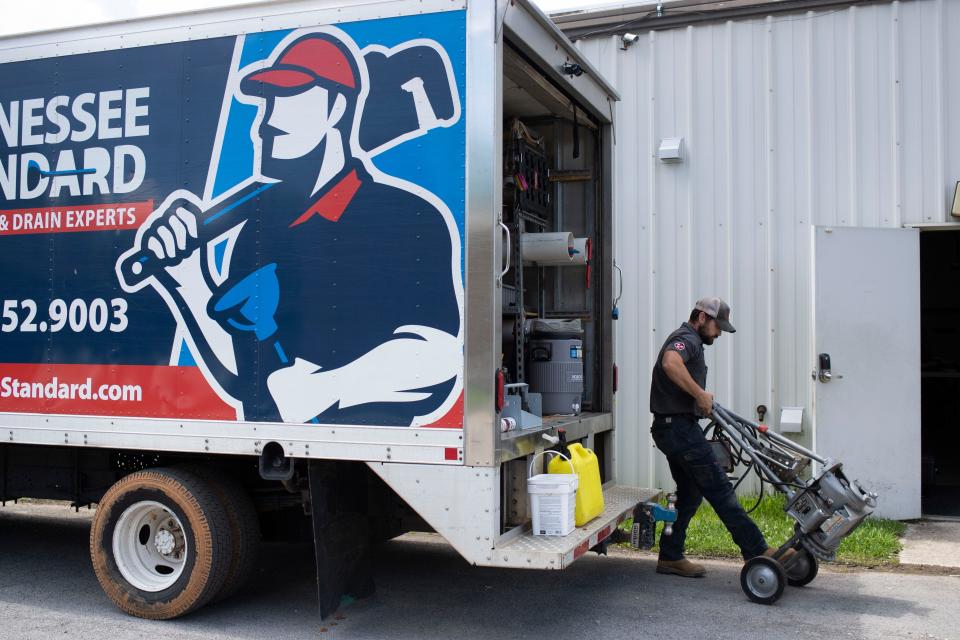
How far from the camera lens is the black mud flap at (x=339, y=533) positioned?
5.25 meters

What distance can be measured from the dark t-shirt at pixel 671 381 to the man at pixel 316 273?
182 centimetres

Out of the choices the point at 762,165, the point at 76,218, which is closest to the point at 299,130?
the point at 76,218

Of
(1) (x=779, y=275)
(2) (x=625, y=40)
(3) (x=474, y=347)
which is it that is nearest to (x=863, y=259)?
(1) (x=779, y=275)

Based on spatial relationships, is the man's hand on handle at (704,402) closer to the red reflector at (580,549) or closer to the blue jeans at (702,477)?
the blue jeans at (702,477)

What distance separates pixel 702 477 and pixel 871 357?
9.35ft

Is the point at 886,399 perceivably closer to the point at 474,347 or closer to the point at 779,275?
the point at 779,275

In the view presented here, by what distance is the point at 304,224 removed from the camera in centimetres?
534

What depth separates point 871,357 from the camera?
814cm

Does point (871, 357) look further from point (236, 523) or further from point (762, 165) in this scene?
point (236, 523)

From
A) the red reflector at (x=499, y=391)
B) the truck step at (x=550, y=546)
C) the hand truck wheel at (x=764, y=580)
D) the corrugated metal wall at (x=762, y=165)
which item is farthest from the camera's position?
the corrugated metal wall at (x=762, y=165)

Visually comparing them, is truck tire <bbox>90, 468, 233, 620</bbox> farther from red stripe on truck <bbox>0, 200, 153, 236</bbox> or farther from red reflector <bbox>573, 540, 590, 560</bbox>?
red reflector <bbox>573, 540, 590, 560</bbox>

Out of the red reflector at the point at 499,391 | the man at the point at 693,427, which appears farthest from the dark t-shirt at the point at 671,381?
the red reflector at the point at 499,391

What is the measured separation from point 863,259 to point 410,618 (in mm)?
4843

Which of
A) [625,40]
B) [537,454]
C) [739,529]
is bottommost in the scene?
[739,529]
